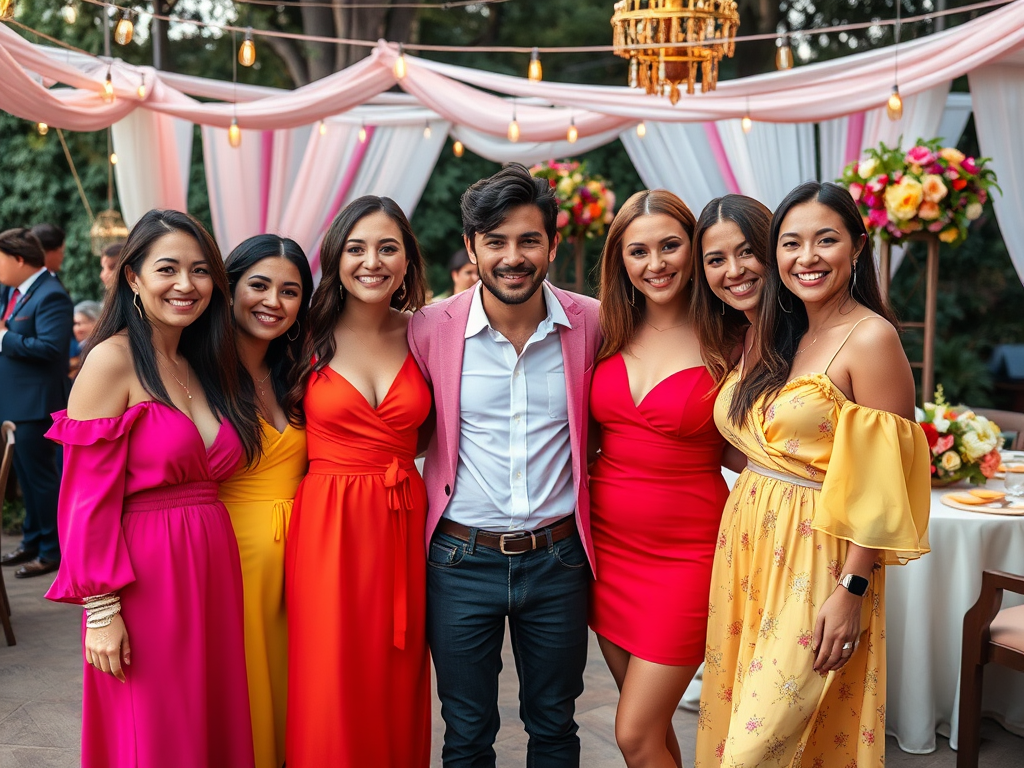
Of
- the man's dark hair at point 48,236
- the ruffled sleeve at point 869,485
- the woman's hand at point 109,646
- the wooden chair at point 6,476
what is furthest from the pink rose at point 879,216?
the man's dark hair at point 48,236

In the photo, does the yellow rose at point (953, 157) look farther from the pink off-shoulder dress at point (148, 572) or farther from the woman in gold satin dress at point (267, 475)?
the pink off-shoulder dress at point (148, 572)

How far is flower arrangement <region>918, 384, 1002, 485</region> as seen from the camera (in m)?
3.79

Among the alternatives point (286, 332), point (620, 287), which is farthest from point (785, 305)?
point (286, 332)

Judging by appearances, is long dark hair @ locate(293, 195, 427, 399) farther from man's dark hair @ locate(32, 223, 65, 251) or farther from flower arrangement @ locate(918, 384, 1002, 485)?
man's dark hair @ locate(32, 223, 65, 251)

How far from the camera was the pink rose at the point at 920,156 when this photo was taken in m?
4.88

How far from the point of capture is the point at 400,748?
8.85 ft

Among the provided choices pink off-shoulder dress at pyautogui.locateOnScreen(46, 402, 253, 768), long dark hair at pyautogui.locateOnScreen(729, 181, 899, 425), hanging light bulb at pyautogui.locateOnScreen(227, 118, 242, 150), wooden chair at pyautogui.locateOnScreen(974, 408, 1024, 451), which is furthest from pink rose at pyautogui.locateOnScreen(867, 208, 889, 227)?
pink off-shoulder dress at pyautogui.locateOnScreen(46, 402, 253, 768)

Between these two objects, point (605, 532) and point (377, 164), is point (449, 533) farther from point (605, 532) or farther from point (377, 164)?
point (377, 164)

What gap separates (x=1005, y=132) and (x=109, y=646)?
524 centimetres

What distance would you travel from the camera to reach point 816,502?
7.66ft

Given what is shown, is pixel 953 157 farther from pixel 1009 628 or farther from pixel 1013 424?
pixel 1009 628

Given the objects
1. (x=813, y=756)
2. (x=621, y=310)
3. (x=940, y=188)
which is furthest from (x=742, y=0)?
(x=813, y=756)

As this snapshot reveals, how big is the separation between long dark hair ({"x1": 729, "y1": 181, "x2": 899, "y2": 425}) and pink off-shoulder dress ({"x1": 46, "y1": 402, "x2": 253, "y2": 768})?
1.36 meters

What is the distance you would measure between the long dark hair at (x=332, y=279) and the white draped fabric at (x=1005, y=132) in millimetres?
4067
